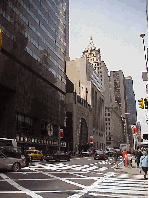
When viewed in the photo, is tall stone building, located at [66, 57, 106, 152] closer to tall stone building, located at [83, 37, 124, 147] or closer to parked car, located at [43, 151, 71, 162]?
tall stone building, located at [83, 37, 124, 147]

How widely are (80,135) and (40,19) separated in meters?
52.0

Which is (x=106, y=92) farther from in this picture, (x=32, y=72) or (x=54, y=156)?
(x=54, y=156)

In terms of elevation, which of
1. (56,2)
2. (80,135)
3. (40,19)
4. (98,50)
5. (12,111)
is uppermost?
(98,50)

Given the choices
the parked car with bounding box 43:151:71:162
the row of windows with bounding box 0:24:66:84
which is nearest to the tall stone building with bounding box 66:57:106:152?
the row of windows with bounding box 0:24:66:84

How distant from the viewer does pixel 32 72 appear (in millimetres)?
51750

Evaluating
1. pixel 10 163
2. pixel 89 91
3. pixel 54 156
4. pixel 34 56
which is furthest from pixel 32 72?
pixel 89 91

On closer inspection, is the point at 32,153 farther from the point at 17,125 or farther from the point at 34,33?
the point at 34,33

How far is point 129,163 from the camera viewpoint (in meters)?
23.4

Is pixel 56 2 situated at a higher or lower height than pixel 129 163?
higher

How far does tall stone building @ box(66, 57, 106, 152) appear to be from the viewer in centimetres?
10975

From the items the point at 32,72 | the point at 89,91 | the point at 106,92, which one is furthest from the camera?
the point at 106,92

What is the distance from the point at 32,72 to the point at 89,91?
64.9 meters

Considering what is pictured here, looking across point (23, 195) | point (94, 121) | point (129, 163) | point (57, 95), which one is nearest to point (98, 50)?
point (94, 121)

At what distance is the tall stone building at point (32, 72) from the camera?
42.6 meters
